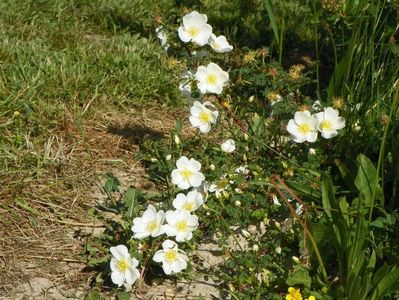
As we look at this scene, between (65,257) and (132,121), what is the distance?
2.99ft

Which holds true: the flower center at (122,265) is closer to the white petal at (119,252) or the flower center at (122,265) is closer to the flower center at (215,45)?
the white petal at (119,252)

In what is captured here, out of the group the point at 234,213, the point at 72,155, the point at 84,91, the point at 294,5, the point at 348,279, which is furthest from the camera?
the point at 294,5

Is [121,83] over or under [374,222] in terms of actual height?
under

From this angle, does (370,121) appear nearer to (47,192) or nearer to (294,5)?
(47,192)

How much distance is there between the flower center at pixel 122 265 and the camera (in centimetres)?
256

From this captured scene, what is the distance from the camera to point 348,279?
8.21ft

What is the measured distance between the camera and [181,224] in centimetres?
262

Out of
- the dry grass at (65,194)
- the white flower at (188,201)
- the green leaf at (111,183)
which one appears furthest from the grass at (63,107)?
the white flower at (188,201)

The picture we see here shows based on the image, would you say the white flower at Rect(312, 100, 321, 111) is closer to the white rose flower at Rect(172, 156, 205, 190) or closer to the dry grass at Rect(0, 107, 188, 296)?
the white rose flower at Rect(172, 156, 205, 190)

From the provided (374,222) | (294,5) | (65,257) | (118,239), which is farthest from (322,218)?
(294,5)

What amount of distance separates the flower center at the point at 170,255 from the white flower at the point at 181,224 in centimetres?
5

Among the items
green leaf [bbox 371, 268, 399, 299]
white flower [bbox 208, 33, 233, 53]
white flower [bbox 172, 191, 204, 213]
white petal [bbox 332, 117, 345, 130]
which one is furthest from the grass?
green leaf [bbox 371, 268, 399, 299]

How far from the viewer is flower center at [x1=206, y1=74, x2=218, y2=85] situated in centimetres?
290

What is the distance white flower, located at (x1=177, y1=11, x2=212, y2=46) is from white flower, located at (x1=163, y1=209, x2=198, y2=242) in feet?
2.30
